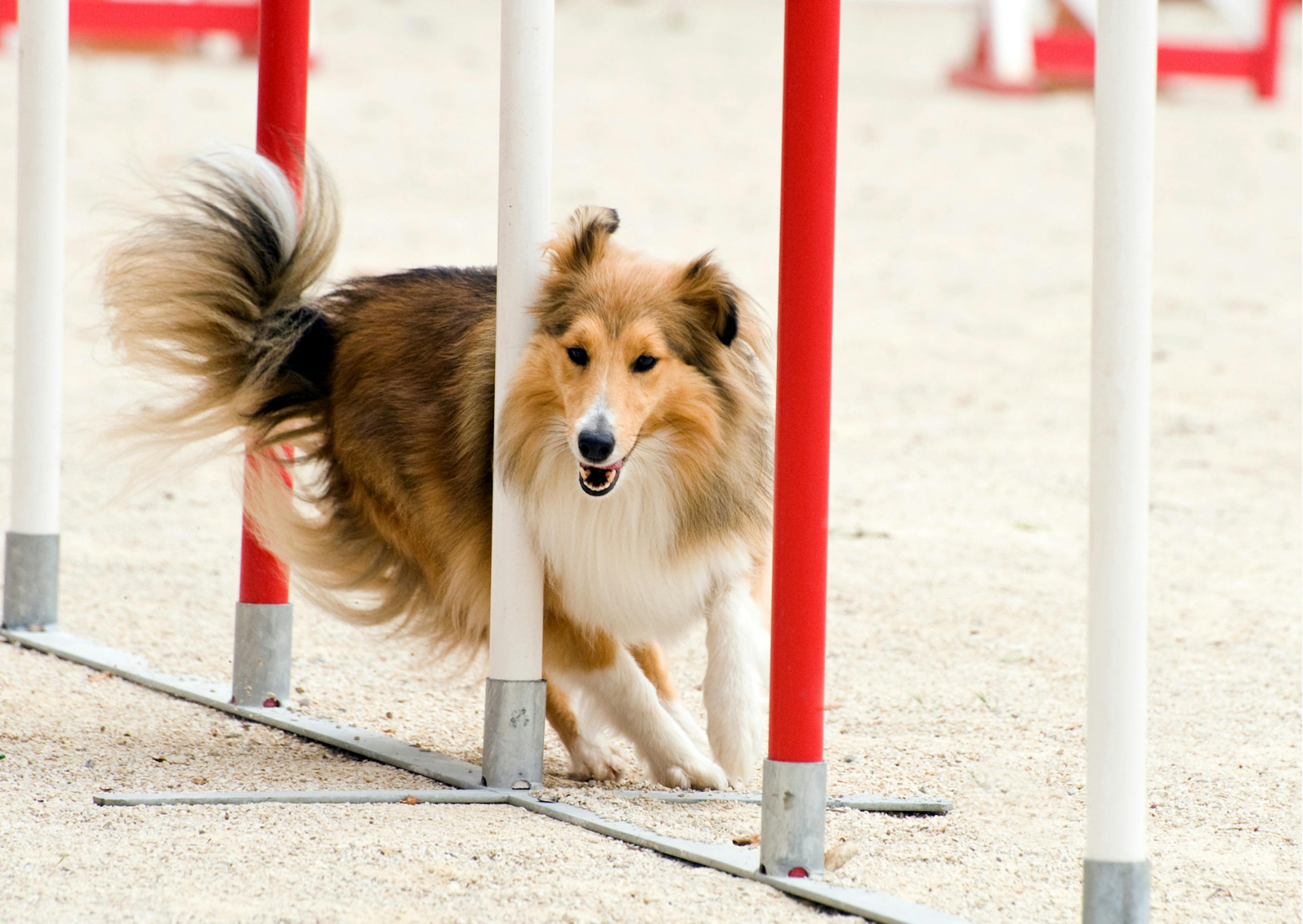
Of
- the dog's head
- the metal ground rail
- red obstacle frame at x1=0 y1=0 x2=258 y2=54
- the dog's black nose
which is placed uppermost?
red obstacle frame at x1=0 y1=0 x2=258 y2=54

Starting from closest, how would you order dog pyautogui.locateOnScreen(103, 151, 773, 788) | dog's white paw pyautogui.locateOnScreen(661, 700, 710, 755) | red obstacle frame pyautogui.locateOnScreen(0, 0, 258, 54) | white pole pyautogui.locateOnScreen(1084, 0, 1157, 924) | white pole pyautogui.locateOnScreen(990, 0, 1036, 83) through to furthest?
white pole pyautogui.locateOnScreen(1084, 0, 1157, 924) < dog pyautogui.locateOnScreen(103, 151, 773, 788) < dog's white paw pyautogui.locateOnScreen(661, 700, 710, 755) < red obstacle frame pyautogui.locateOnScreen(0, 0, 258, 54) < white pole pyautogui.locateOnScreen(990, 0, 1036, 83)

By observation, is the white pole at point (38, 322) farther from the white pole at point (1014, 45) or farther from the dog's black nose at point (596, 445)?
the white pole at point (1014, 45)

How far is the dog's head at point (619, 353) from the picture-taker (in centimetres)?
337

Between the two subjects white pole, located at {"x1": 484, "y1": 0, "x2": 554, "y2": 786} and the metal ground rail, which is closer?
the metal ground rail

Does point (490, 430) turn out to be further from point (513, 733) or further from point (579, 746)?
point (579, 746)

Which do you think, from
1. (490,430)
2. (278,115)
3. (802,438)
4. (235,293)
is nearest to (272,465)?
(235,293)

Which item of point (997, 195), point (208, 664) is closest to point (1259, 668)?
point (208, 664)

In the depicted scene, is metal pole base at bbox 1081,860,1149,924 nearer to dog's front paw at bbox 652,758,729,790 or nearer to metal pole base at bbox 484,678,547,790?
dog's front paw at bbox 652,758,729,790

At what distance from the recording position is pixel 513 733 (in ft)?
11.6

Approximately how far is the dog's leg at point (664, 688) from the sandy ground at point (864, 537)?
1.11ft

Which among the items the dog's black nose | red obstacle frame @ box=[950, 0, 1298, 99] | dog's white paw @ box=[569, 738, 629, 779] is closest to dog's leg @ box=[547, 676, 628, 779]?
dog's white paw @ box=[569, 738, 629, 779]

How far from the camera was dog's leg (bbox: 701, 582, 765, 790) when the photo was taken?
3.66 metres

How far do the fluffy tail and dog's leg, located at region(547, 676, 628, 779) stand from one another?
938 mm

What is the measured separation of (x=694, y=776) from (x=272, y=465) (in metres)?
1.38
